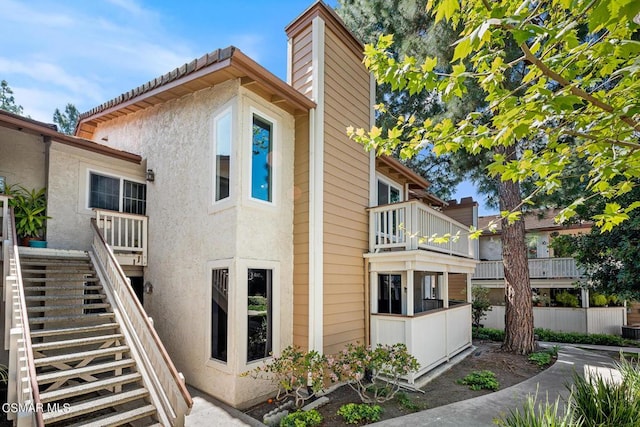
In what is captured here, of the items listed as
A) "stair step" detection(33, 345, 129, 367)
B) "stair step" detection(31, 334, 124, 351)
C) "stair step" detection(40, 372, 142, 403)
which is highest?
"stair step" detection(31, 334, 124, 351)

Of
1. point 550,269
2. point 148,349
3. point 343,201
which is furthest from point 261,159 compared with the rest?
→ point 550,269

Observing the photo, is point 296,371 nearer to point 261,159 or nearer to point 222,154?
point 261,159

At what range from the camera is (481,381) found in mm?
7449

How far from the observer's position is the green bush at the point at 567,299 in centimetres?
1498

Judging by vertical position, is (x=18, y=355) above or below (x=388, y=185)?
below

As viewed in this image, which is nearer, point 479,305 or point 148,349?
point 148,349

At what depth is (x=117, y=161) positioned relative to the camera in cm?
891

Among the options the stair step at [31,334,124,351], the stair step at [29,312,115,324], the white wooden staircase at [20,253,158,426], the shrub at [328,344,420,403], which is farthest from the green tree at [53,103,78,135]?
the shrub at [328,344,420,403]

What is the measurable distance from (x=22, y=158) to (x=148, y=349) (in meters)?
5.95

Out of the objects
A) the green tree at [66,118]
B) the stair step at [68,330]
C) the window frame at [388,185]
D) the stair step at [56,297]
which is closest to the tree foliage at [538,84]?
the stair step at [68,330]

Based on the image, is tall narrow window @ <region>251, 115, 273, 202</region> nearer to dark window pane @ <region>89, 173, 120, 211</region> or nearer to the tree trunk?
dark window pane @ <region>89, 173, 120, 211</region>

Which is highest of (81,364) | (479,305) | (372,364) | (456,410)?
(81,364)

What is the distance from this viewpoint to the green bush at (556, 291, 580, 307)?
14981mm

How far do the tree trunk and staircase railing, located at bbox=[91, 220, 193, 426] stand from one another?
9978 mm
